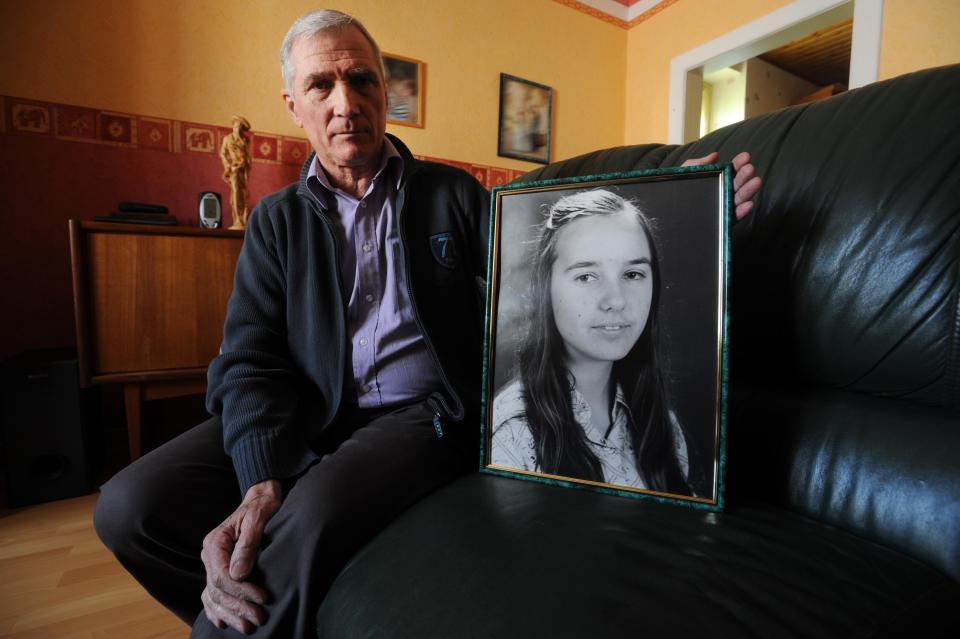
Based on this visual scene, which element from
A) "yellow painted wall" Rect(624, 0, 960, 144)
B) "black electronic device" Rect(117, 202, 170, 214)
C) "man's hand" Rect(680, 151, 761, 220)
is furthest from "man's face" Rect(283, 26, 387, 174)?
"yellow painted wall" Rect(624, 0, 960, 144)

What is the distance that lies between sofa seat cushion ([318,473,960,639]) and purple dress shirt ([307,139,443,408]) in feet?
1.08

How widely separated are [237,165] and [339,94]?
1.42m

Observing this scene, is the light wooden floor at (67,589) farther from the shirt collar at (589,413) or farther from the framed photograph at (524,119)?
the framed photograph at (524,119)

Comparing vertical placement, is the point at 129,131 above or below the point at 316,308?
above

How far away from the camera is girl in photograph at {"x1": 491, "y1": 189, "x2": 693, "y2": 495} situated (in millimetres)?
662

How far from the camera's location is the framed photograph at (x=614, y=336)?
0.64m

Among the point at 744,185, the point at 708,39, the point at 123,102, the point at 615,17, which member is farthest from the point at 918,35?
the point at 123,102

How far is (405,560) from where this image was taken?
22.5 inches

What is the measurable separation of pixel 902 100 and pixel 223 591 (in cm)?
119

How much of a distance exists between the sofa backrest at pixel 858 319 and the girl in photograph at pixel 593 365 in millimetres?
128

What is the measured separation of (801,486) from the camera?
656 mm

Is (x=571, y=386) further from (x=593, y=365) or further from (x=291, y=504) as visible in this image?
(x=291, y=504)

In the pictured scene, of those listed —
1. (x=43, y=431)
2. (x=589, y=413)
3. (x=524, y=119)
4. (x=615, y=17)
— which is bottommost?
(x=43, y=431)

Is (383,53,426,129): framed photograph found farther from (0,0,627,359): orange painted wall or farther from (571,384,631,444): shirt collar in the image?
(571,384,631,444): shirt collar
